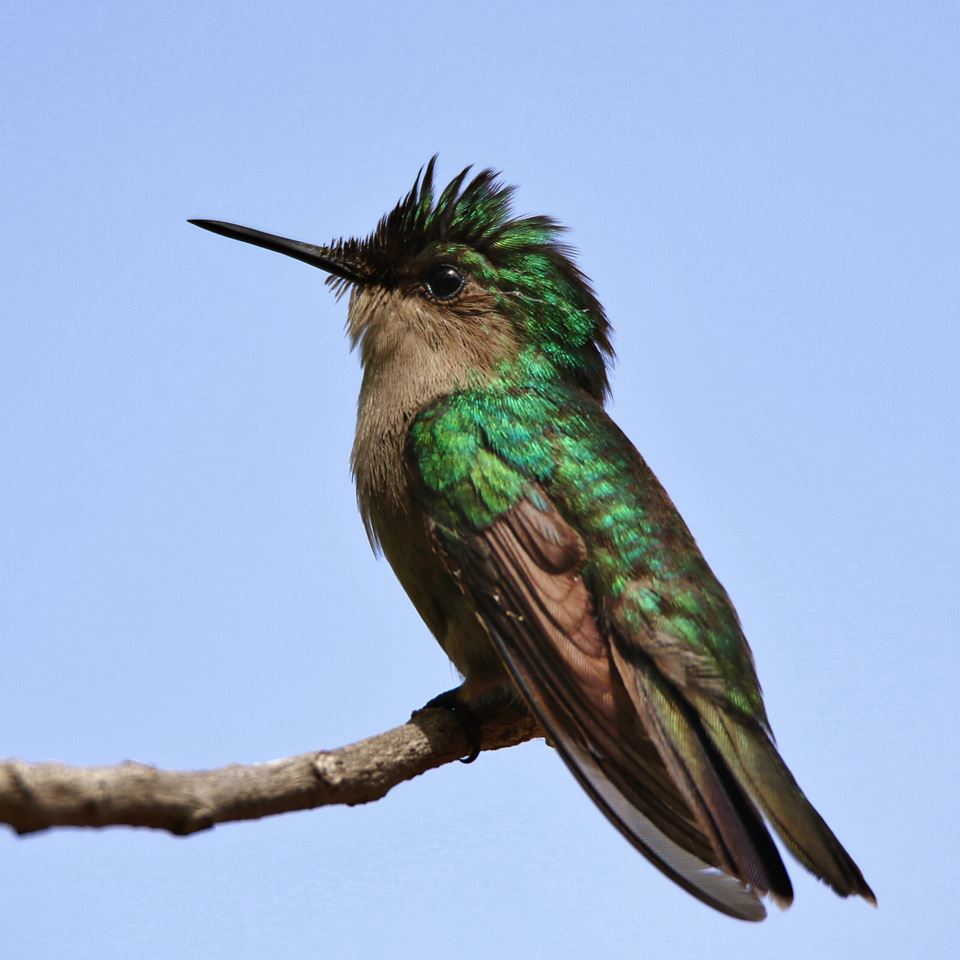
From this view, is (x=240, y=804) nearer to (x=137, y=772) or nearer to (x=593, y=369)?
(x=137, y=772)

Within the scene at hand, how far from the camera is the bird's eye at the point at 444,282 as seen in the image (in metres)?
5.98

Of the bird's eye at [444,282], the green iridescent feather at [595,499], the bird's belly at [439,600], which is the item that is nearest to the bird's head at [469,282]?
the bird's eye at [444,282]

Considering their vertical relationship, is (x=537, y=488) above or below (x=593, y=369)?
below

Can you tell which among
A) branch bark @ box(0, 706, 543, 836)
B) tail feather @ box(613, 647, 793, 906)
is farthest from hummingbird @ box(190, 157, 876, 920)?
branch bark @ box(0, 706, 543, 836)

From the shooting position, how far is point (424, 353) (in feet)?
18.8

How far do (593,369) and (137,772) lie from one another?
3.47 m

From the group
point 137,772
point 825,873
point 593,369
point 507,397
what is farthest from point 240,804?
point 593,369

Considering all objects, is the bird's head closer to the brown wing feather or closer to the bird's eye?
the bird's eye

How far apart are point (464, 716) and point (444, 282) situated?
2.16 m

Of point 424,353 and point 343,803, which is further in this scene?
point 424,353

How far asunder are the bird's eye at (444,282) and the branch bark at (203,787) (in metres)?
2.28

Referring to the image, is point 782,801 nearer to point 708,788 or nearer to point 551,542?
point 708,788

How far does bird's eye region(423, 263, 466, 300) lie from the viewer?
5.98 metres

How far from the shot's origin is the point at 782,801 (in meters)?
4.43
